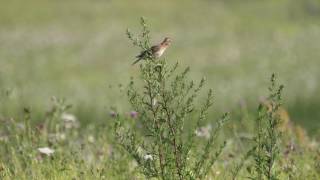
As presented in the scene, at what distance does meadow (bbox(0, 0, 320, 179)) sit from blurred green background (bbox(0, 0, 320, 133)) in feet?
0.17

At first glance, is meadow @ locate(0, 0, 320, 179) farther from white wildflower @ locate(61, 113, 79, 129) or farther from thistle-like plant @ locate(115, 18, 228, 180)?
thistle-like plant @ locate(115, 18, 228, 180)

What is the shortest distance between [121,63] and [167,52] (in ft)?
7.28

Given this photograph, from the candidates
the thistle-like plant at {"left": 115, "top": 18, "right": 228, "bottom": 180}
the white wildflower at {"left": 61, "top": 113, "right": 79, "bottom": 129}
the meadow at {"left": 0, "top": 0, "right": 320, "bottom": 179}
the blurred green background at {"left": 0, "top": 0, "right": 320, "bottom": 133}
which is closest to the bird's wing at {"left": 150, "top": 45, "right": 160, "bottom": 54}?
the thistle-like plant at {"left": 115, "top": 18, "right": 228, "bottom": 180}

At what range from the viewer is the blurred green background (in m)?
22.7

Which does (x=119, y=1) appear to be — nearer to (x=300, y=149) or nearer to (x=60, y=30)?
(x=60, y=30)

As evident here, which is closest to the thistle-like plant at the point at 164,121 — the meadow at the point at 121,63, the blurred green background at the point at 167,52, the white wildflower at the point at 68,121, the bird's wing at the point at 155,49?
the bird's wing at the point at 155,49

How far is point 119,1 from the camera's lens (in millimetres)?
39969

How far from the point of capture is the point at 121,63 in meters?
29.8

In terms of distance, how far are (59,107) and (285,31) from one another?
26836 mm

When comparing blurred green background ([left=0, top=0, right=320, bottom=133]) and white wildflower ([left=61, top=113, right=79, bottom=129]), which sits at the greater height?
blurred green background ([left=0, top=0, right=320, bottom=133])

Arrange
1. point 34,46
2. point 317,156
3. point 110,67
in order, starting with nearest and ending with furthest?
point 317,156 < point 110,67 < point 34,46

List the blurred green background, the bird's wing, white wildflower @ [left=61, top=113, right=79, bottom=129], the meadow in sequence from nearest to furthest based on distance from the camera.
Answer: the bird's wing → the meadow → white wildflower @ [left=61, top=113, right=79, bottom=129] → the blurred green background

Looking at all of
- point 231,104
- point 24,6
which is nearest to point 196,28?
point 24,6

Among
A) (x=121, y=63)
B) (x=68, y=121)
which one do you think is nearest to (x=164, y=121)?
(x=68, y=121)
